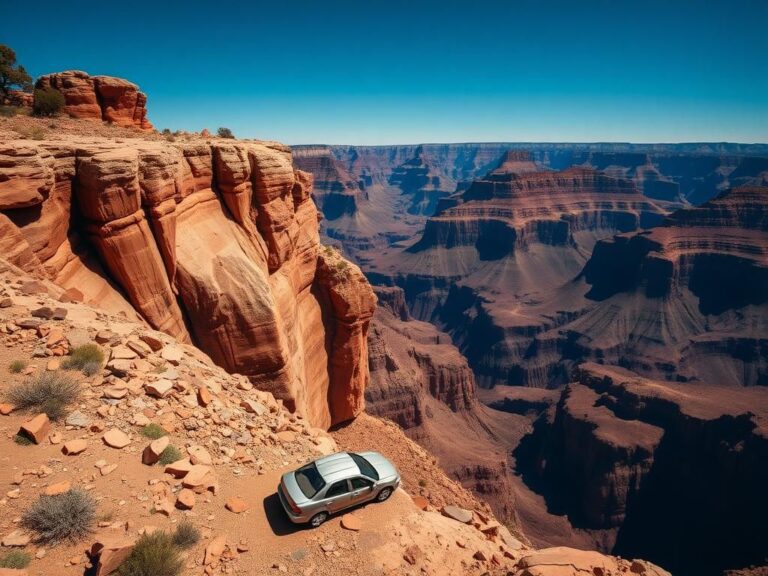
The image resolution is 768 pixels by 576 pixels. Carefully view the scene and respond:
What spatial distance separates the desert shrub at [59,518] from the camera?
864cm

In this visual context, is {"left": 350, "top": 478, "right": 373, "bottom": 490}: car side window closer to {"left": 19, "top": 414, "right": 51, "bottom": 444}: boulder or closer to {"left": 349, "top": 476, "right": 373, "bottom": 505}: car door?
{"left": 349, "top": 476, "right": 373, "bottom": 505}: car door

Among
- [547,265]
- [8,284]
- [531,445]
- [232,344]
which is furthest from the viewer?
[547,265]

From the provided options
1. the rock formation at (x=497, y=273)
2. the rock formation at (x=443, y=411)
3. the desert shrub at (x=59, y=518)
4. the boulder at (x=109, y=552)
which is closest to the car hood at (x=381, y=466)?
the boulder at (x=109, y=552)

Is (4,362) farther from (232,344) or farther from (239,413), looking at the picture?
(232,344)

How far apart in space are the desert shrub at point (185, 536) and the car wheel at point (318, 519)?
2.81 meters

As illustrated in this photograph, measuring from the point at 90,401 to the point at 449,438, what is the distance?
196 feet

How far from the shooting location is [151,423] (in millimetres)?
11727

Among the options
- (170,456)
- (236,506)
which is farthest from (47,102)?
(236,506)

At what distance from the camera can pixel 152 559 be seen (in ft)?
27.7

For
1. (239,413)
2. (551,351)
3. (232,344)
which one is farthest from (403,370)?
(551,351)

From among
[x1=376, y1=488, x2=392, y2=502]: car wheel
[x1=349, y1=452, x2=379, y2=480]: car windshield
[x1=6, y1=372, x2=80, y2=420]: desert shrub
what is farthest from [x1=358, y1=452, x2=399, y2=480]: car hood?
[x1=6, y1=372, x2=80, y2=420]: desert shrub

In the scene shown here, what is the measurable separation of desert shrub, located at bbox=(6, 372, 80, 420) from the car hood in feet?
26.4

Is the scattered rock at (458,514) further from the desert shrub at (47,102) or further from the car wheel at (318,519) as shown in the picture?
the desert shrub at (47,102)

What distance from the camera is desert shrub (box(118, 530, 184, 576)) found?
8344mm
